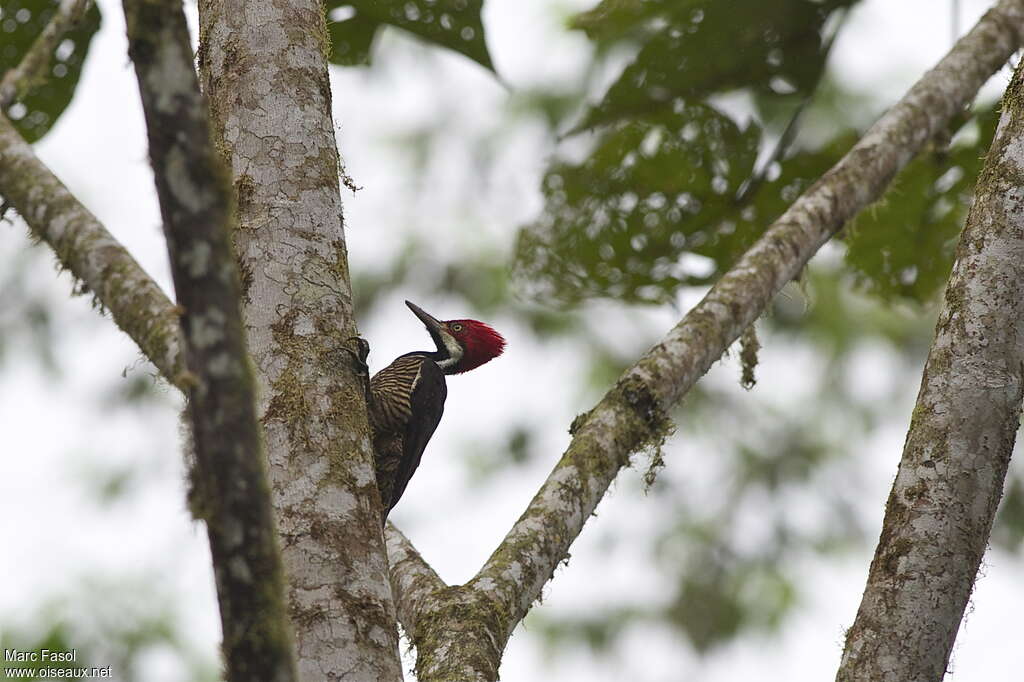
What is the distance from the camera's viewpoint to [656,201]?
478 centimetres

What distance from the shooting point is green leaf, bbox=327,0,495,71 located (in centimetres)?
398

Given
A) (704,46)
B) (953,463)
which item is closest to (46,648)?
(704,46)

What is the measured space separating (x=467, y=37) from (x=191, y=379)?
3.04 meters

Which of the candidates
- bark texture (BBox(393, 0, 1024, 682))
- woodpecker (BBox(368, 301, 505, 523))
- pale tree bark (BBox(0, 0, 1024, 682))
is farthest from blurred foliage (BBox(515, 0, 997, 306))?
pale tree bark (BBox(0, 0, 1024, 682))

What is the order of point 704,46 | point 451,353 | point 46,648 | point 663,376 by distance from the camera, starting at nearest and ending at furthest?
point 663,376, point 704,46, point 451,353, point 46,648

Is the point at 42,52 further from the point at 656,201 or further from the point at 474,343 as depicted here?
the point at 656,201

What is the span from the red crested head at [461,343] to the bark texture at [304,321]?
2.32 metres

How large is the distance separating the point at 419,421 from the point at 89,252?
1.21 metres

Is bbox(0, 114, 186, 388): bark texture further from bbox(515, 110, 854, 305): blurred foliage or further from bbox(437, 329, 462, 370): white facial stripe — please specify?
bbox(515, 110, 854, 305): blurred foliage

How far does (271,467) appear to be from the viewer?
6.59 feet

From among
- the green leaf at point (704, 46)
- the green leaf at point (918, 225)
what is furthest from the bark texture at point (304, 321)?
the green leaf at point (918, 225)

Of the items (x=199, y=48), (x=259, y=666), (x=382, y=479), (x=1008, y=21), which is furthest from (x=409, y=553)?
(x=1008, y=21)

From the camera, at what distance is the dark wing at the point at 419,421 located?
3.56 meters

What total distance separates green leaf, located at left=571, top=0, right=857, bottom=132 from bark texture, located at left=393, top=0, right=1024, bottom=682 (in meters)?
0.66
